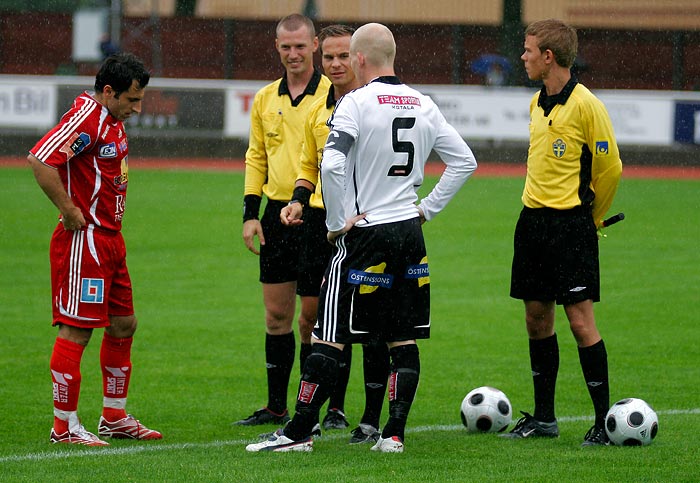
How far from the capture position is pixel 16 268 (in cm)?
1295

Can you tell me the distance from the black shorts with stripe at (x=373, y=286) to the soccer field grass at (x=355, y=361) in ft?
2.01

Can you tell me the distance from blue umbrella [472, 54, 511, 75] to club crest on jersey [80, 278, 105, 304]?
77.9ft

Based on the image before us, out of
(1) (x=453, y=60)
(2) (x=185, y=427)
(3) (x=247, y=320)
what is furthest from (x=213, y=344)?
(1) (x=453, y=60)

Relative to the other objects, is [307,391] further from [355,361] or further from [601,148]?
[355,361]

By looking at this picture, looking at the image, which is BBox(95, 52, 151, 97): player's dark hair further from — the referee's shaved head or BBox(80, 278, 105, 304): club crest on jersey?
the referee's shaved head

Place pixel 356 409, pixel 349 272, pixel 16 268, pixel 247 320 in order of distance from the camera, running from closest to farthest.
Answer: pixel 349 272, pixel 356 409, pixel 247 320, pixel 16 268

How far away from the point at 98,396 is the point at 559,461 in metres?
3.39

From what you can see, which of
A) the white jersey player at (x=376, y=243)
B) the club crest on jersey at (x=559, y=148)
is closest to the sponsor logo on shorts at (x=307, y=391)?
the white jersey player at (x=376, y=243)

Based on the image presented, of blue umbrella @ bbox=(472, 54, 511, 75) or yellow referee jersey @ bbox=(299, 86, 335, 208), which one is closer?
yellow referee jersey @ bbox=(299, 86, 335, 208)

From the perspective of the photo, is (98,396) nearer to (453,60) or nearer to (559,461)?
(559,461)

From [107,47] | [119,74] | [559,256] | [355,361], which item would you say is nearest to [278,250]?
[119,74]

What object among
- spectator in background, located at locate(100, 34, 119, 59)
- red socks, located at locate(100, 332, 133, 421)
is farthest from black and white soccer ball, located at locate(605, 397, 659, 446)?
spectator in background, located at locate(100, 34, 119, 59)

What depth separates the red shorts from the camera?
600 centimetres

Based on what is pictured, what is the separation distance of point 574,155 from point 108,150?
2471 millimetres
